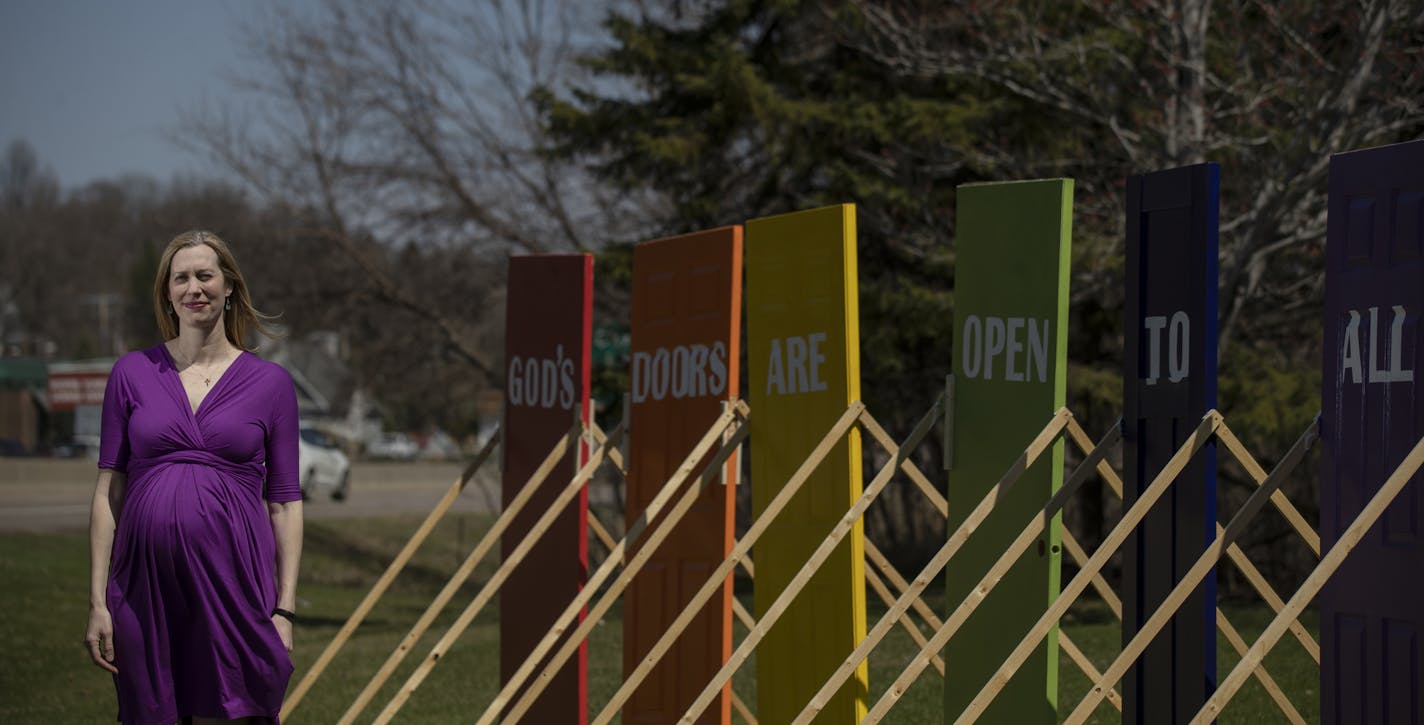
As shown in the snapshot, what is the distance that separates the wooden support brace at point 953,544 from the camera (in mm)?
5750

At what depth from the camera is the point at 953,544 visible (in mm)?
5844

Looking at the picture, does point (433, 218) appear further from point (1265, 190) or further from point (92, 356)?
point (92, 356)

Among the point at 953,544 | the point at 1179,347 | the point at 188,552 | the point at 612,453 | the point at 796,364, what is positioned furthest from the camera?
the point at 612,453

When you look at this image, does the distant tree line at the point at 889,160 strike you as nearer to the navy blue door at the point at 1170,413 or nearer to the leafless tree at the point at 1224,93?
the leafless tree at the point at 1224,93

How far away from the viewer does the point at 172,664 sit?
4.50 meters

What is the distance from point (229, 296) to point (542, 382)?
365 centimetres

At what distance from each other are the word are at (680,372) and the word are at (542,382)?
0.44m

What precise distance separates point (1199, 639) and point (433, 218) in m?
16.0

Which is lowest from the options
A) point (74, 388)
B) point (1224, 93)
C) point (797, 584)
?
point (797, 584)

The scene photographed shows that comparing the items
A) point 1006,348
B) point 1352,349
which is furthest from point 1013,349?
point 1352,349

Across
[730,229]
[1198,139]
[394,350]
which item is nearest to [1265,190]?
[1198,139]

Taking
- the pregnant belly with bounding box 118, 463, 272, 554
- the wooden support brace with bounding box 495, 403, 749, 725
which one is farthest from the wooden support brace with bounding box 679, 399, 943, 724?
the pregnant belly with bounding box 118, 463, 272, 554

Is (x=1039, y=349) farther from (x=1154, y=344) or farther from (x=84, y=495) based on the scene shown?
(x=84, y=495)

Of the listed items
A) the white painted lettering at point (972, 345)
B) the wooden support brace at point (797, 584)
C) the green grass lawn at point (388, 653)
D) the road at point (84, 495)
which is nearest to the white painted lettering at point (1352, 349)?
the white painted lettering at point (972, 345)
